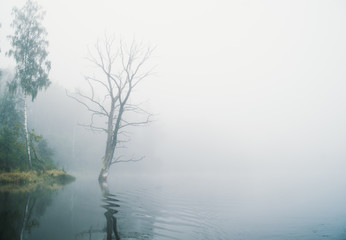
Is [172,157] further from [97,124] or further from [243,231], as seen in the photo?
[243,231]

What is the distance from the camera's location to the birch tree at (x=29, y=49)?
18359 millimetres

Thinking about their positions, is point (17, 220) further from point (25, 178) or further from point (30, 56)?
point (30, 56)

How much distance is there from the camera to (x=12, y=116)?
2814 centimetres

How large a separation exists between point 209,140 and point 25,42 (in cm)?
10223

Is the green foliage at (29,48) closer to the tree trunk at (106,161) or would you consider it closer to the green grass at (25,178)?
the green grass at (25,178)

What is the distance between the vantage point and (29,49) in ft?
61.0

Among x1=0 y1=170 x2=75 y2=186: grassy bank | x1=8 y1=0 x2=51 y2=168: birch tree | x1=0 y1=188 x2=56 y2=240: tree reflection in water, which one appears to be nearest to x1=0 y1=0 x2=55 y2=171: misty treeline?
x1=8 y1=0 x2=51 y2=168: birch tree

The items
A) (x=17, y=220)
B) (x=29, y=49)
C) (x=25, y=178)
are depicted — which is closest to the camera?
(x=17, y=220)

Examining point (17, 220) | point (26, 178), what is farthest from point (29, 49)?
point (17, 220)

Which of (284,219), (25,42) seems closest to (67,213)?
(284,219)

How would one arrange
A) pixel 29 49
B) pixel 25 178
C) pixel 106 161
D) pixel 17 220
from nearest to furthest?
pixel 17 220 → pixel 25 178 → pixel 106 161 → pixel 29 49

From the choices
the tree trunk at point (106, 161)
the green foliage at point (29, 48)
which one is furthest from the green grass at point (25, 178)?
the green foliage at point (29, 48)

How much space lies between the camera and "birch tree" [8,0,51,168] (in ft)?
60.2

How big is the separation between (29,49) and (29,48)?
92 mm
